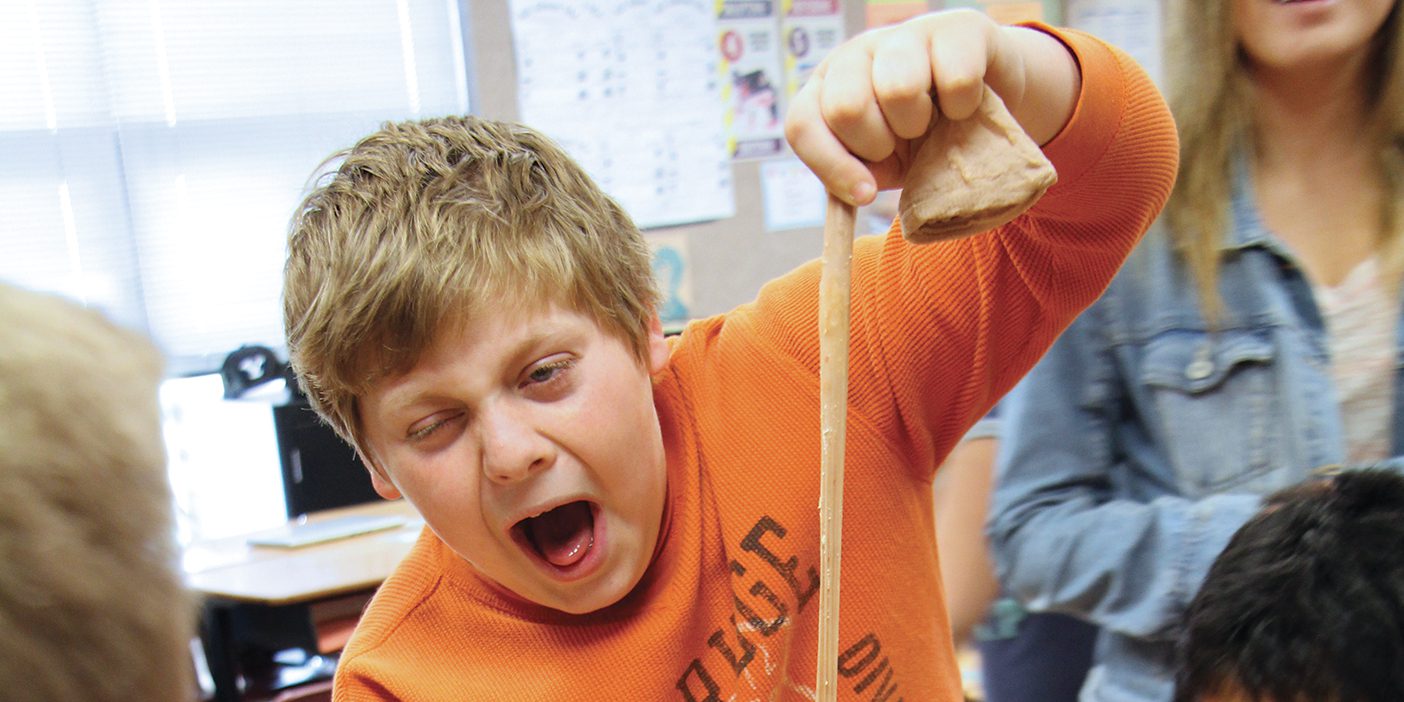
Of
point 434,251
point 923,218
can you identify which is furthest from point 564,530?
point 923,218

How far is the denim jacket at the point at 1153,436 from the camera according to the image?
99 cm

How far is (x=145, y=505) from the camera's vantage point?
474 millimetres

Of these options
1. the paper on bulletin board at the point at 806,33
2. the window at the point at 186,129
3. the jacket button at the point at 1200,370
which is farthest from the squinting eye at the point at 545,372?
the paper on bulletin board at the point at 806,33

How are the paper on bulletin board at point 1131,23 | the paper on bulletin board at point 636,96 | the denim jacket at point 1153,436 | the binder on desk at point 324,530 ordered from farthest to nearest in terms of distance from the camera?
the paper on bulletin board at point 1131,23, the paper on bulletin board at point 636,96, the binder on desk at point 324,530, the denim jacket at point 1153,436

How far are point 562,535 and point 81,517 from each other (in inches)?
17.8

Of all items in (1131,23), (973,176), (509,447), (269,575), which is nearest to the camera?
(973,176)

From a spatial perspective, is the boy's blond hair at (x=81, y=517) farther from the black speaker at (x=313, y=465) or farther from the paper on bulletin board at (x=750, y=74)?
the paper on bulletin board at (x=750, y=74)

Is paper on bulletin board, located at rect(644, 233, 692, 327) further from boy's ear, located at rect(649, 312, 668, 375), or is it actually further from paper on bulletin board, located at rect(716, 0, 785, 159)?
boy's ear, located at rect(649, 312, 668, 375)

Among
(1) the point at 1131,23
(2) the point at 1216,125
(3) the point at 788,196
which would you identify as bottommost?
(3) the point at 788,196

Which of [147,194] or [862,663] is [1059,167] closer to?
[862,663]

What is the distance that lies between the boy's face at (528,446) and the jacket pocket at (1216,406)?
1.56ft

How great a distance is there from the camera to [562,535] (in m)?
0.87

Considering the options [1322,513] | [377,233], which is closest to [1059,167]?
[1322,513]

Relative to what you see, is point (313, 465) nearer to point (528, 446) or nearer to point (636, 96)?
point (636, 96)
